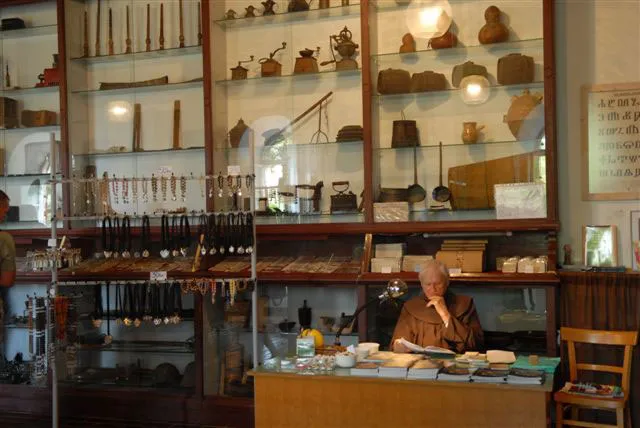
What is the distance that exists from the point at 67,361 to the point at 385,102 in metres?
3.12

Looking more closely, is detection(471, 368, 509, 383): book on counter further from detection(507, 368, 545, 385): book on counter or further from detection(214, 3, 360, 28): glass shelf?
detection(214, 3, 360, 28): glass shelf

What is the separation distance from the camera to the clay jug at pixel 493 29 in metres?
4.91

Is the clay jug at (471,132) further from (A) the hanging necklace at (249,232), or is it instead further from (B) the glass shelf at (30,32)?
(B) the glass shelf at (30,32)

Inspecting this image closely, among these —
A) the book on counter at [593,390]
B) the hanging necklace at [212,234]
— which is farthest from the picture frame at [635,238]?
the hanging necklace at [212,234]

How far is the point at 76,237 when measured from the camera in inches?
218

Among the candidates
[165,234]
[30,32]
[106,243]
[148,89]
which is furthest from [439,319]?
[30,32]

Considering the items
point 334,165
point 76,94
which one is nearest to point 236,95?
point 334,165

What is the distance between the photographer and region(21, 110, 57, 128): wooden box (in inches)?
229

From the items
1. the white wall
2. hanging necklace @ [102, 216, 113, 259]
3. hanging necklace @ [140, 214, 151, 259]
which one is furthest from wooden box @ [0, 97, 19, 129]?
the white wall

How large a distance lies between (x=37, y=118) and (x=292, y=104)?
85.0 inches

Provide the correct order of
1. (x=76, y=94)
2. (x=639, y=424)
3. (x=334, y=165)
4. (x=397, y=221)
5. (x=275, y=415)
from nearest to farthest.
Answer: (x=275, y=415) < (x=639, y=424) < (x=397, y=221) < (x=334, y=165) < (x=76, y=94)

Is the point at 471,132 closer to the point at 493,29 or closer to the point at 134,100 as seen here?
the point at 493,29

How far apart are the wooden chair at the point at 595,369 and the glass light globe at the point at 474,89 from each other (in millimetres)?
1684

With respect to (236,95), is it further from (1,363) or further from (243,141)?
(1,363)
